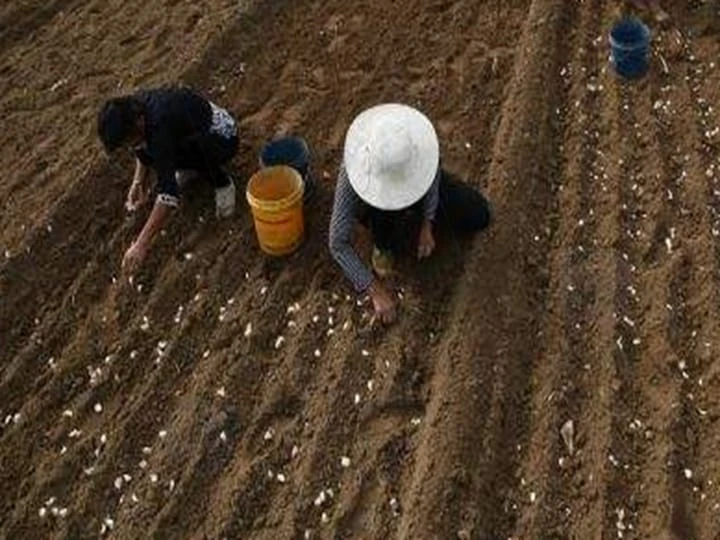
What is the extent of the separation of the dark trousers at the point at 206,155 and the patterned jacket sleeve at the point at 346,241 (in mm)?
1034

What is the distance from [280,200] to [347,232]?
0.53m

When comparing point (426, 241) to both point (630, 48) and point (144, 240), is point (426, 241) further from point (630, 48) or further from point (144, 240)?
point (630, 48)

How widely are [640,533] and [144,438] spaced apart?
246cm

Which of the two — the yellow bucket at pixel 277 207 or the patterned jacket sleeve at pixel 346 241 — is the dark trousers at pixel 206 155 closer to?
the yellow bucket at pixel 277 207

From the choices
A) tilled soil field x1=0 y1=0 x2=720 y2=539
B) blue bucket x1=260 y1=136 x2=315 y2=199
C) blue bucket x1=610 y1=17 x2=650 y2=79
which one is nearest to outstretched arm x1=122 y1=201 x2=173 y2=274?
tilled soil field x1=0 y1=0 x2=720 y2=539

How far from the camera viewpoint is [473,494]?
4.52 meters

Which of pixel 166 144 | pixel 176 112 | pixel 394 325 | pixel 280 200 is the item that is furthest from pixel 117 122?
pixel 394 325

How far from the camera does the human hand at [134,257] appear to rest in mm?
5637

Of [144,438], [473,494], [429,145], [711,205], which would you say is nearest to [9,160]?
[144,438]

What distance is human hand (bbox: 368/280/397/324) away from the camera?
205 inches

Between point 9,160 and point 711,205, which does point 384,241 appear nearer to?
point 711,205

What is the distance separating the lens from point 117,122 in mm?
5137

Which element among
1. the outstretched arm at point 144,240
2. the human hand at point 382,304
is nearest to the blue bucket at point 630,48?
the human hand at point 382,304

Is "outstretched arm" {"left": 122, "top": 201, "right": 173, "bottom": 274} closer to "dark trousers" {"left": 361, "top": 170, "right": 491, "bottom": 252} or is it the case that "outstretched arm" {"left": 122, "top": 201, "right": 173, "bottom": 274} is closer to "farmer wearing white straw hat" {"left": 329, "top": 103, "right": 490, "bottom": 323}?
"farmer wearing white straw hat" {"left": 329, "top": 103, "right": 490, "bottom": 323}
